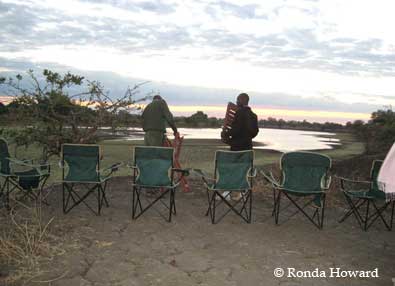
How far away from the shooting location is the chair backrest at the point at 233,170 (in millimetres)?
6172

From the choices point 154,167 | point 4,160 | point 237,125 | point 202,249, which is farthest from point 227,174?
point 4,160

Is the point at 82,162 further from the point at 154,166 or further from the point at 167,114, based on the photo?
the point at 167,114

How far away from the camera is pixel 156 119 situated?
7789 millimetres

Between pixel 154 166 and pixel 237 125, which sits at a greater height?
pixel 237 125

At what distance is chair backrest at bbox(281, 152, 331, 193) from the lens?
6059 millimetres

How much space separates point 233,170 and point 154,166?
3.58 ft

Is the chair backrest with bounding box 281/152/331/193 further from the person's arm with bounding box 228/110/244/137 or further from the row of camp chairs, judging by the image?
the person's arm with bounding box 228/110/244/137

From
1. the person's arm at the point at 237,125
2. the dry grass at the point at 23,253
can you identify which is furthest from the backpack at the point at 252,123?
the dry grass at the point at 23,253

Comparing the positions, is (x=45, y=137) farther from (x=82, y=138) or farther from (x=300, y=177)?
(x=300, y=177)

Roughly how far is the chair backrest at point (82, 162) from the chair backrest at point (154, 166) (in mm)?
611

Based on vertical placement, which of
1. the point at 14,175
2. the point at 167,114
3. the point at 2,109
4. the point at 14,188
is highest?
the point at 167,114

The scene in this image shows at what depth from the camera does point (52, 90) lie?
8.63 m

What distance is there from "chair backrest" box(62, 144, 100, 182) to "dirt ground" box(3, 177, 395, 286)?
0.55 metres

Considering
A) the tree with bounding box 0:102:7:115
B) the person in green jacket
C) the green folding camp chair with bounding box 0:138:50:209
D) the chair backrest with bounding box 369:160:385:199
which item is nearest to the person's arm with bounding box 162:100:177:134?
the person in green jacket
